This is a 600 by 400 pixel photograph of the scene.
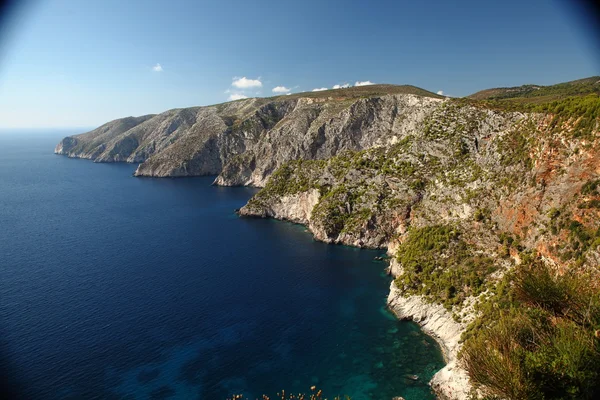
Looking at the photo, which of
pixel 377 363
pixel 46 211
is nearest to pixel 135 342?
pixel 377 363

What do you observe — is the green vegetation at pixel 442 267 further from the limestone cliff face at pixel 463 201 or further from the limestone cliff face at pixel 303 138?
the limestone cliff face at pixel 303 138

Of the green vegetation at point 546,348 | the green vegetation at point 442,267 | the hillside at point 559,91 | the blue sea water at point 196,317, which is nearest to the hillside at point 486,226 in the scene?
the green vegetation at point 546,348

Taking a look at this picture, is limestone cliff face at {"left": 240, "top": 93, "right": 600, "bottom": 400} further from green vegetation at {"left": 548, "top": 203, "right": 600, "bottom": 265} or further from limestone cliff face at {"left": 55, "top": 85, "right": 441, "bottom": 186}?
limestone cliff face at {"left": 55, "top": 85, "right": 441, "bottom": 186}

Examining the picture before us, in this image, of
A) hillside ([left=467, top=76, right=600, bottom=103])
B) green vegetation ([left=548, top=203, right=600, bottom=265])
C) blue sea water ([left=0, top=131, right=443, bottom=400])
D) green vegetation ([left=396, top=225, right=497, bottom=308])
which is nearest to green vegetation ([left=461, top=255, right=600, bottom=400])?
green vegetation ([left=548, top=203, right=600, bottom=265])

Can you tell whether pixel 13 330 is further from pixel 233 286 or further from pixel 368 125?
pixel 368 125

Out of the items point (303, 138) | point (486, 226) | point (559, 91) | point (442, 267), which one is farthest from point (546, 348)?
point (303, 138)

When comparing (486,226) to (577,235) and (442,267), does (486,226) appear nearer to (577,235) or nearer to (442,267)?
(442,267)
